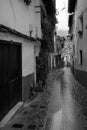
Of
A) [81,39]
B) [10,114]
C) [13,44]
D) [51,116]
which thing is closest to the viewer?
[10,114]

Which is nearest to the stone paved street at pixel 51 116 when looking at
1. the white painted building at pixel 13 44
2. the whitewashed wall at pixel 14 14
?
the white painted building at pixel 13 44

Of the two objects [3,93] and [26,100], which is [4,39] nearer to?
[3,93]

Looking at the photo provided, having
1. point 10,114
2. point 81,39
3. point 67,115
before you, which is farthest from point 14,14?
point 81,39

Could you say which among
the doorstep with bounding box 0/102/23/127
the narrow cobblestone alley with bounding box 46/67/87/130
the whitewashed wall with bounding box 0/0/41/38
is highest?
the whitewashed wall with bounding box 0/0/41/38

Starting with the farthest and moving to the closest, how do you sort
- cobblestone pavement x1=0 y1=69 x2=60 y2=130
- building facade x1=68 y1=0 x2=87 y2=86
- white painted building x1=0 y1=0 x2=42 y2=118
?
building facade x1=68 y1=0 x2=87 y2=86, white painted building x1=0 y1=0 x2=42 y2=118, cobblestone pavement x1=0 y1=69 x2=60 y2=130

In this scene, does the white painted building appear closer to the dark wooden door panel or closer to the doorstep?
Result: the dark wooden door panel

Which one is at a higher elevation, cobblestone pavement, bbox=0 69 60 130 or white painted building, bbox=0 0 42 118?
white painted building, bbox=0 0 42 118

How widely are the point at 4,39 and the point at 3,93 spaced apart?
4.64ft

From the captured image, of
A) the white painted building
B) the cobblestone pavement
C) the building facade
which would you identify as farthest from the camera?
the building facade

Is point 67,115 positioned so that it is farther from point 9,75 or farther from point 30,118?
point 9,75

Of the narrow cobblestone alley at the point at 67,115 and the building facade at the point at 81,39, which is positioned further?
the building facade at the point at 81,39

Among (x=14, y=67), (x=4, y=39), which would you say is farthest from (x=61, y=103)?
(x=4, y=39)

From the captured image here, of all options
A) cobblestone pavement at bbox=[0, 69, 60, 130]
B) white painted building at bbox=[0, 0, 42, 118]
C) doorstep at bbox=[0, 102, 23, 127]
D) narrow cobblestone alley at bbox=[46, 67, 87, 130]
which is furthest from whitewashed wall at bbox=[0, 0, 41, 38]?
narrow cobblestone alley at bbox=[46, 67, 87, 130]

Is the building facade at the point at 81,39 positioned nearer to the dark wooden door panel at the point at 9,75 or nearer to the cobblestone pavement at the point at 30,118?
the cobblestone pavement at the point at 30,118
